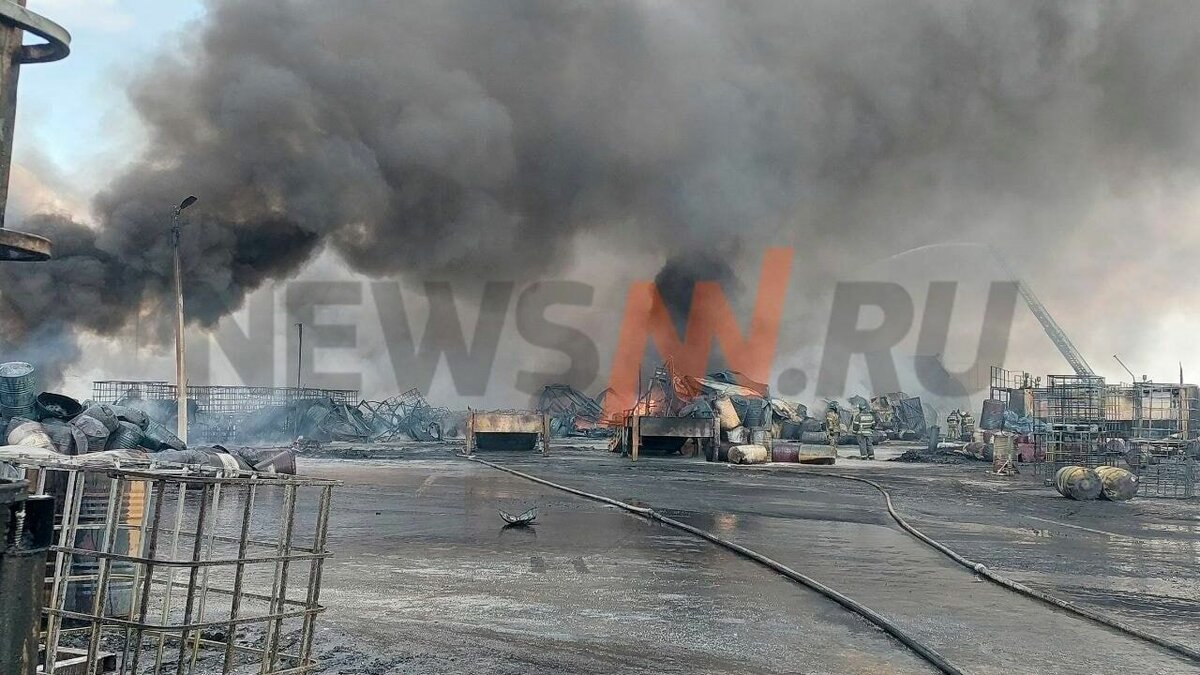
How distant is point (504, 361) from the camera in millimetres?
67812

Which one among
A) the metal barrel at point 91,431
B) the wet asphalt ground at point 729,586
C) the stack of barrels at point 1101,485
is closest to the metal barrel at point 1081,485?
the stack of barrels at point 1101,485

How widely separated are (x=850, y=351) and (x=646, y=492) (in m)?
55.7

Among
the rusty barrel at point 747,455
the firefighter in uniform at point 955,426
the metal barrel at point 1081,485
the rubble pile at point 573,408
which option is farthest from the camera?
the rubble pile at point 573,408

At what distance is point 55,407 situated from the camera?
1551cm

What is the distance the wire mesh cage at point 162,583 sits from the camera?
393 cm

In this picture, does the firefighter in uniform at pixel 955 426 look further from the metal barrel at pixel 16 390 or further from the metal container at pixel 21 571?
the metal container at pixel 21 571

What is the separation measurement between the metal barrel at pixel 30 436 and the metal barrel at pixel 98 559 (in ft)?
28.4

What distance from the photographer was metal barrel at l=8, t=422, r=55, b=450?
13.6 m

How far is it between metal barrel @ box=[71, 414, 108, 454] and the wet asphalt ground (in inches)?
162

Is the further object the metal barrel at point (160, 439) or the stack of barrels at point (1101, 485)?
the stack of barrels at point (1101, 485)

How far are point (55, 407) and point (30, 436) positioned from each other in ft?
6.57

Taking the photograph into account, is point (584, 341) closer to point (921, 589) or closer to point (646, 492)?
point (646, 492)

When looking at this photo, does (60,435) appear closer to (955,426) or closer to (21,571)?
(21,571)

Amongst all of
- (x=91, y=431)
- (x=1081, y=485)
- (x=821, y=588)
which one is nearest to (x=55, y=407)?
(x=91, y=431)
